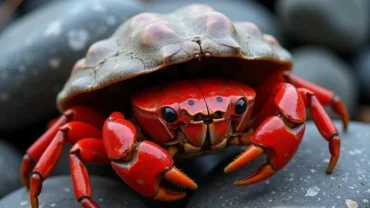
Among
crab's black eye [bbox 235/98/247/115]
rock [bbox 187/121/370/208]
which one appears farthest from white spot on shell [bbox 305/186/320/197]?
crab's black eye [bbox 235/98/247/115]

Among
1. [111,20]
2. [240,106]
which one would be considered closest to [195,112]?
[240,106]

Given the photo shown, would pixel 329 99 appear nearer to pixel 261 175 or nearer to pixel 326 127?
pixel 326 127

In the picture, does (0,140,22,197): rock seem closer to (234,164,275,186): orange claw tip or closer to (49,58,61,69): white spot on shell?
(49,58,61,69): white spot on shell

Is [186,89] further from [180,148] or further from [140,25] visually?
[140,25]

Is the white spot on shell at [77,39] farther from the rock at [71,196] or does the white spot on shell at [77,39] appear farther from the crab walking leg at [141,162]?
the crab walking leg at [141,162]

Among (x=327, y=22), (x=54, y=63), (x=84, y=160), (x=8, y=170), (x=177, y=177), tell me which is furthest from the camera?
(x=327, y=22)
